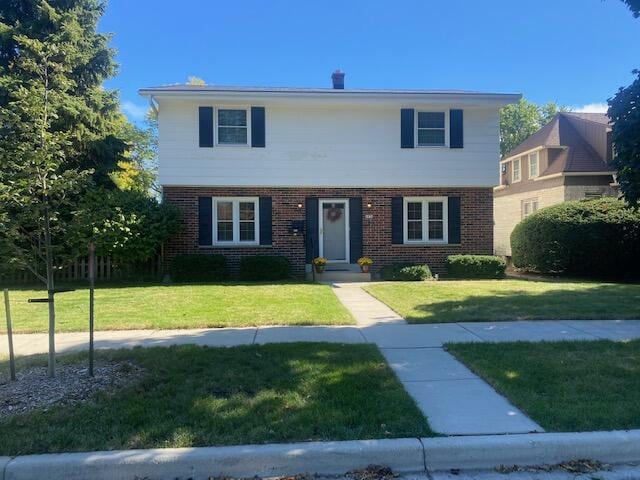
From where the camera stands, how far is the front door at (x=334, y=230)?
16234mm

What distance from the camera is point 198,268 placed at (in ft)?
48.7

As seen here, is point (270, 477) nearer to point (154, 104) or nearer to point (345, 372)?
point (345, 372)

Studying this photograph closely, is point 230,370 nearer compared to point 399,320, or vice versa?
point 230,370

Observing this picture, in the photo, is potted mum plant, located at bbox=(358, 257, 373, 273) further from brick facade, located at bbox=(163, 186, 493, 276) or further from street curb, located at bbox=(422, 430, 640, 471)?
street curb, located at bbox=(422, 430, 640, 471)

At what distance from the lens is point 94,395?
14.8 ft

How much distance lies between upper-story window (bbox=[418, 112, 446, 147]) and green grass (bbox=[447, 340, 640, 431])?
10.9 metres

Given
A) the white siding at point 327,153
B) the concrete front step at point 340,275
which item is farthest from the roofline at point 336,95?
the concrete front step at point 340,275

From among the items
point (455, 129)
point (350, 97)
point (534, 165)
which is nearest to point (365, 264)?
point (350, 97)

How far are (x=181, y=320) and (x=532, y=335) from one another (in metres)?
5.49

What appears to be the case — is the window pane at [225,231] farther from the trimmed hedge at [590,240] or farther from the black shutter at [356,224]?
the trimmed hedge at [590,240]

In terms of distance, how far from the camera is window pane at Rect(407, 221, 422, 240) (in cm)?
1645

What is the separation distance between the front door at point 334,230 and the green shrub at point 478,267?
3655 mm

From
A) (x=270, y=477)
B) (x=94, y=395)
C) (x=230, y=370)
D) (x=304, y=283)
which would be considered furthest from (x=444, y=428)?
(x=304, y=283)

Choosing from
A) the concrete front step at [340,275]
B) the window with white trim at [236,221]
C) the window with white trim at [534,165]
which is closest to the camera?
the concrete front step at [340,275]
